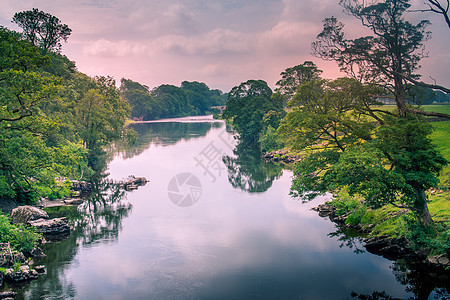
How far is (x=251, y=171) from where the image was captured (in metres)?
48.6

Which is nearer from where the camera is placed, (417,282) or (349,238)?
(417,282)

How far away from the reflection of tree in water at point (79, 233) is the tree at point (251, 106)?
39310 millimetres

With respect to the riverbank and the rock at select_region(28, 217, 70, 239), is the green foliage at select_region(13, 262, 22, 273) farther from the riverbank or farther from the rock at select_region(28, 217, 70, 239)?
the riverbank

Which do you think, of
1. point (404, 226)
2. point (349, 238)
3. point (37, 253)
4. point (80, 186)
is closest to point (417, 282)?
point (404, 226)

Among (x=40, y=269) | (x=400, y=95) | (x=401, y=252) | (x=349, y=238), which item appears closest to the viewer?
(x=40, y=269)

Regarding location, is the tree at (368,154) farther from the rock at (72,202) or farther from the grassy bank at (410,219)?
the rock at (72,202)

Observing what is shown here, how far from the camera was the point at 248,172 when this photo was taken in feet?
157

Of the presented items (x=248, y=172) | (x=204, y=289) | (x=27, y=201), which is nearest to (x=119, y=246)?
(x=204, y=289)

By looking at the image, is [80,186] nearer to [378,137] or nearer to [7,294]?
[7,294]

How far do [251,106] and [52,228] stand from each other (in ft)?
177

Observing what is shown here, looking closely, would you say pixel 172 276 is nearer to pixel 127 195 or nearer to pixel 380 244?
pixel 380 244

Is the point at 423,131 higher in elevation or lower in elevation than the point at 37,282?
higher

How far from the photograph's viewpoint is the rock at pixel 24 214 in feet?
76.0

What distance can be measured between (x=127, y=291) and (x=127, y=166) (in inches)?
1397
